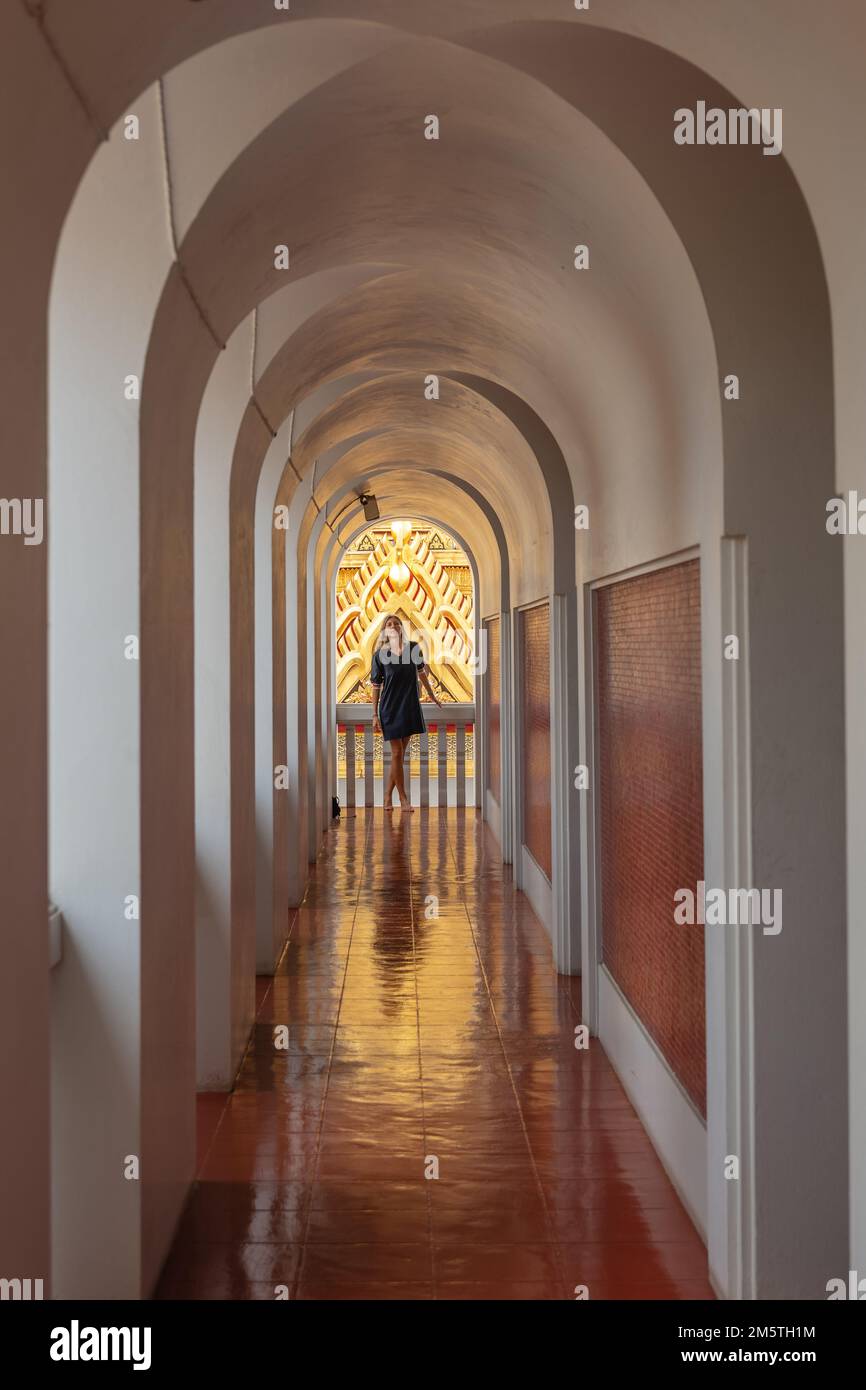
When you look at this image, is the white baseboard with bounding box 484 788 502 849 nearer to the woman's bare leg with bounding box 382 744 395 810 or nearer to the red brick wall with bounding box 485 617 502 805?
the red brick wall with bounding box 485 617 502 805

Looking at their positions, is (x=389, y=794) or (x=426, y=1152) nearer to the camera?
(x=426, y=1152)

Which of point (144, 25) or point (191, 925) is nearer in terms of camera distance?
point (144, 25)

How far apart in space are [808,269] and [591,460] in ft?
9.17

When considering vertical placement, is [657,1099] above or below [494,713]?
below

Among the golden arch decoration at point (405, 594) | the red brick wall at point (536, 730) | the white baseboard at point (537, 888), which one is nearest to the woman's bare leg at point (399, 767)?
the red brick wall at point (536, 730)

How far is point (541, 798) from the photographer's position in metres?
10.4

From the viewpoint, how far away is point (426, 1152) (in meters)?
5.41

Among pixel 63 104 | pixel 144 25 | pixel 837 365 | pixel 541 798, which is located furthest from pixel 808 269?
pixel 541 798

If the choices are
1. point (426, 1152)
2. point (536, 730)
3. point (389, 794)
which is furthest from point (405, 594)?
point (426, 1152)

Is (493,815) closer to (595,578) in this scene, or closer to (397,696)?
(397,696)

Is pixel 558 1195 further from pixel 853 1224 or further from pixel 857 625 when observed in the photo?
pixel 857 625

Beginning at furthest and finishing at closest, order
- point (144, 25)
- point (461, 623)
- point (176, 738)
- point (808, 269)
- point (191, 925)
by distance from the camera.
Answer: point (461, 623) → point (191, 925) → point (176, 738) → point (808, 269) → point (144, 25)

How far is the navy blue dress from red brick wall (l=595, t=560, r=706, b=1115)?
978cm

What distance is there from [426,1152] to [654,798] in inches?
66.4
